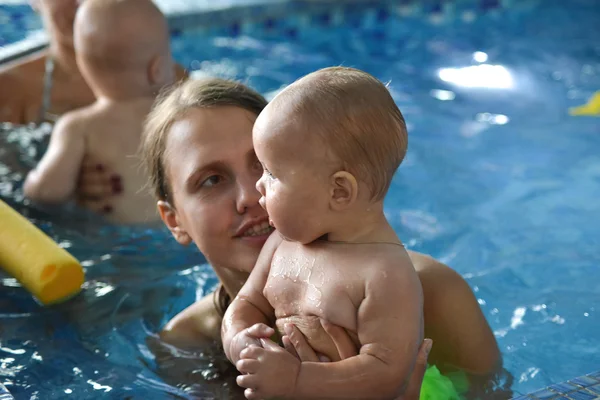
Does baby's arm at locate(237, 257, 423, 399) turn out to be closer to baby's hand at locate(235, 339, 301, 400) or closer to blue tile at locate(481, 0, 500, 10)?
baby's hand at locate(235, 339, 301, 400)

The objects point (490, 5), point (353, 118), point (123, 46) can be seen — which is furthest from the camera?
point (490, 5)

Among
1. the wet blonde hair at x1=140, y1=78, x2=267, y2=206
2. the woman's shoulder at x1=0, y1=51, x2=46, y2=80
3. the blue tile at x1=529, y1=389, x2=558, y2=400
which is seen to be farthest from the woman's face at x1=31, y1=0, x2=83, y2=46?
the blue tile at x1=529, y1=389, x2=558, y2=400

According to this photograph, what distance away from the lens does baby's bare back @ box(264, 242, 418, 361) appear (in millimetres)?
1823

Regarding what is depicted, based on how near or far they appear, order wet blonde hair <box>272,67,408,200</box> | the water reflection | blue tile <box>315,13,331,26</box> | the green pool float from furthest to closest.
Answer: blue tile <box>315,13,331,26</box> → the water reflection → the green pool float → wet blonde hair <box>272,67,408,200</box>

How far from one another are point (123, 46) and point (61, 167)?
60 centimetres

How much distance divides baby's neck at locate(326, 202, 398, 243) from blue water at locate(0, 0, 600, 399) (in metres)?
0.77

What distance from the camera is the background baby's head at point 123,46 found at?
3.61m

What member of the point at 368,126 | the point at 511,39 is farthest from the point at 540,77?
the point at 368,126

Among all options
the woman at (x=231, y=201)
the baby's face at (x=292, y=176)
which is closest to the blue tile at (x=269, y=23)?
the woman at (x=231, y=201)

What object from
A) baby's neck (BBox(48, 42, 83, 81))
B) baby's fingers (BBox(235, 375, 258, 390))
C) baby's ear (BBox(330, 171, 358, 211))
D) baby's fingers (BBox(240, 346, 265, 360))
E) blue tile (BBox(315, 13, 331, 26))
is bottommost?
baby's fingers (BBox(235, 375, 258, 390))

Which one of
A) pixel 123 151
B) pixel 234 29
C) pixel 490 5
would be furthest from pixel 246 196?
pixel 490 5

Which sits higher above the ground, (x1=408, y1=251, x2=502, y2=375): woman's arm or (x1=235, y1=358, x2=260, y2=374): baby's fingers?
(x1=408, y1=251, x2=502, y2=375): woman's arm

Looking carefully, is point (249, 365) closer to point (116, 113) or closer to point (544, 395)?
point (544, 395)

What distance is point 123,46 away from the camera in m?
3.62
